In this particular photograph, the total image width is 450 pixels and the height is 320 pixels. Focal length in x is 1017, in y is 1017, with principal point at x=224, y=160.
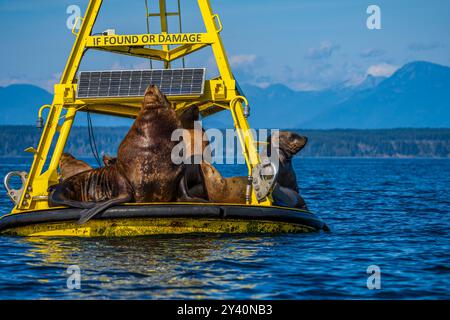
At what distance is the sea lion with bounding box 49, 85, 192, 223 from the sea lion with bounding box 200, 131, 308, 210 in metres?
1.40

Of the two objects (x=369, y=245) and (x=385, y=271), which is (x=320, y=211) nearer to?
(x=369, y=245)

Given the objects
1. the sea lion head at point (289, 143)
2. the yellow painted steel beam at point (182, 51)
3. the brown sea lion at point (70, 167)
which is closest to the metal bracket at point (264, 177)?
the sea lion head at point (289, 143)

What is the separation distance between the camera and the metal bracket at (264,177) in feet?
70.3

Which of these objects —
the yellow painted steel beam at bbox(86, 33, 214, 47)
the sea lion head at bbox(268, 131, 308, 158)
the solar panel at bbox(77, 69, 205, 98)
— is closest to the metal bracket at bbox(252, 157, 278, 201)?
the solar panel at bbox(77, 69, 205, 98)

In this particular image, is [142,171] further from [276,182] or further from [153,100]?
[276,182]

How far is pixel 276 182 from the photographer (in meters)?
23.2

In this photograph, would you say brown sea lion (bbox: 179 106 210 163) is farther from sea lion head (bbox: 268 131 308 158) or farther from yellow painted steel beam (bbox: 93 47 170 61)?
sea lion head (bbox: 268 131 308 158)

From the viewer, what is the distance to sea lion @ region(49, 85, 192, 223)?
21.5m

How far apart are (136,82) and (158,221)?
12.0ft

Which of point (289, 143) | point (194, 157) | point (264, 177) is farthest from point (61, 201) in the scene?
point (289, 143)

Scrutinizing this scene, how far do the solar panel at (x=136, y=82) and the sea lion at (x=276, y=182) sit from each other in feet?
6.19

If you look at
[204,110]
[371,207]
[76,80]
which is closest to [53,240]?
[76,80]

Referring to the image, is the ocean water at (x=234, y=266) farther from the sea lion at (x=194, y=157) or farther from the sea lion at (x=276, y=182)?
the sea lion at (x=194, y=157)
